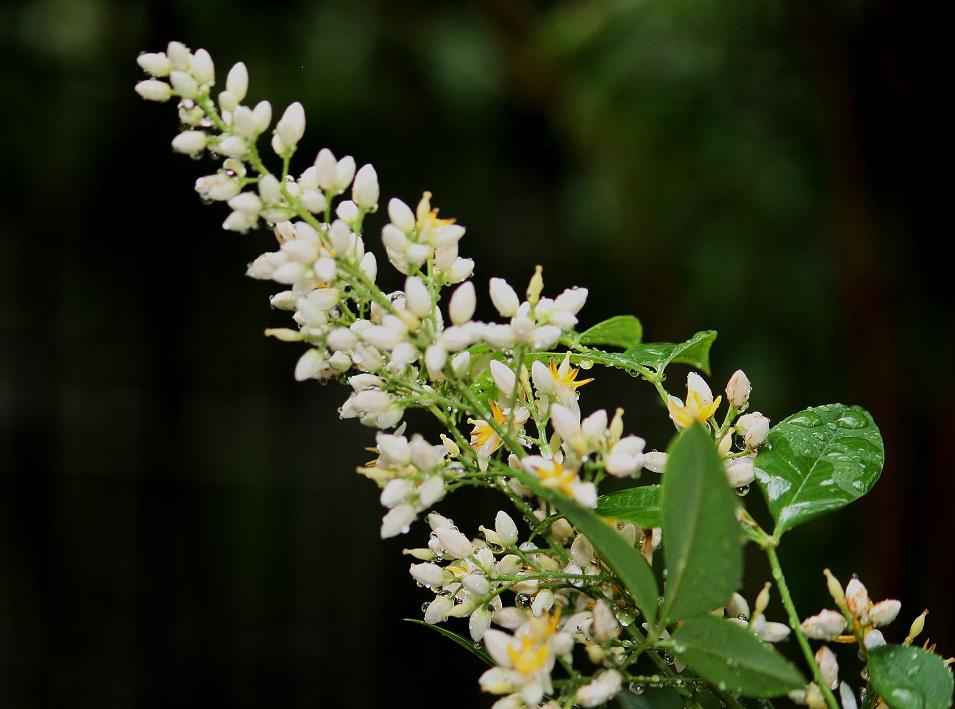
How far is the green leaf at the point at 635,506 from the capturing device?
1.09ft

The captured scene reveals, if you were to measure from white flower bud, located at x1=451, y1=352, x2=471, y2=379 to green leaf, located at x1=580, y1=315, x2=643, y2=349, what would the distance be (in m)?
0.11

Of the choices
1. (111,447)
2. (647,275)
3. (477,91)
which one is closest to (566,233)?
(477,91)

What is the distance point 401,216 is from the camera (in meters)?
0.36

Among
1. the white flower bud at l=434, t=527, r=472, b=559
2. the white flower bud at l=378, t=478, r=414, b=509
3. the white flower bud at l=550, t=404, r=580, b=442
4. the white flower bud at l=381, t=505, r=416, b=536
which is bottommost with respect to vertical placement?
the white flower bud at l=434, t=527, r=472, b=559

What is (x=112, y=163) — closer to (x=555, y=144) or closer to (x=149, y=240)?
(x=149, y=240)

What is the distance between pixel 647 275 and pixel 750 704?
126 centimetres

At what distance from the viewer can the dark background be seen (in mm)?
1301

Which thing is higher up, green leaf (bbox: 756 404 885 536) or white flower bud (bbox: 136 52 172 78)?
white flower bud (bbox: 136 52 172 78)

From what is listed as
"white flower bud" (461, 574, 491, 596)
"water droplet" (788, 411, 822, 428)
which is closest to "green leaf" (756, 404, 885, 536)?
"water droplet" (788, 411, 822, 428)

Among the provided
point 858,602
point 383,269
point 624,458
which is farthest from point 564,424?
point 383,269

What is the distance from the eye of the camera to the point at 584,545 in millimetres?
346

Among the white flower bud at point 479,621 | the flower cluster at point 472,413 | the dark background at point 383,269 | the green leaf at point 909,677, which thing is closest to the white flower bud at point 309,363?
the flower cluster at point 472,413

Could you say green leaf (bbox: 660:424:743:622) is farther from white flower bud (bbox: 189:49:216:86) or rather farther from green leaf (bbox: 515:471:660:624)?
white flower bud (bbox: 189:49:216:86)

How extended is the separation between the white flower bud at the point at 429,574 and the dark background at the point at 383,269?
3.26 ft
